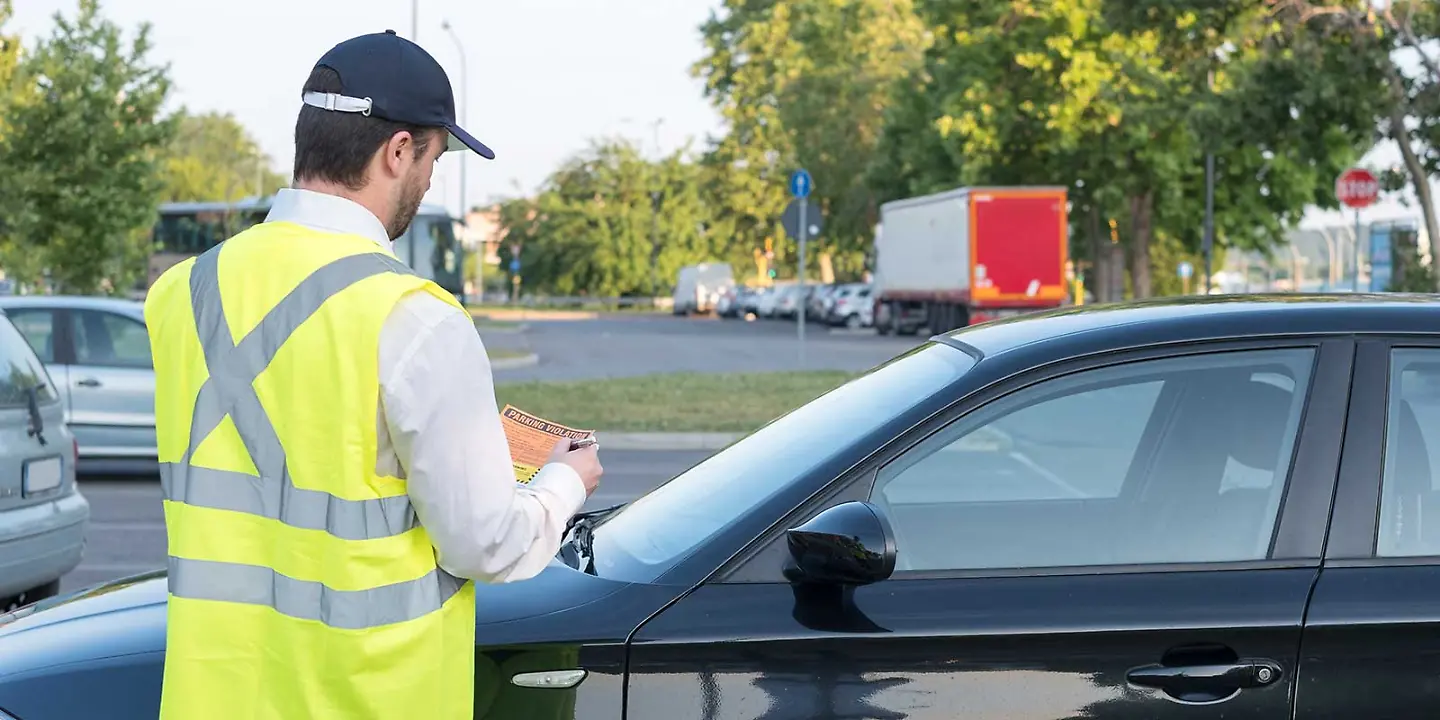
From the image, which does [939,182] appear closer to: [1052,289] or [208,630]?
[1052,289]

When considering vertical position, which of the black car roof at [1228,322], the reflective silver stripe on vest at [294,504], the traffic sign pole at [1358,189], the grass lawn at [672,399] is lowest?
the grass lawn at [672,399]

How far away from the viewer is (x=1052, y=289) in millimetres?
36562

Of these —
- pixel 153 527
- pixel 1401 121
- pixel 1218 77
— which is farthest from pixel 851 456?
pixel 1218 77

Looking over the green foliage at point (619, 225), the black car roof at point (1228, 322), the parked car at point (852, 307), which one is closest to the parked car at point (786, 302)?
the parked car at point (852, 307)

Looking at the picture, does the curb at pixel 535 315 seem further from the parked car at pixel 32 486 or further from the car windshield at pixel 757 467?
the car windshield at pixel 757 467

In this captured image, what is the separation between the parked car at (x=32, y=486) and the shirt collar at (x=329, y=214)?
480 cm

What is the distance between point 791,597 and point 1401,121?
22497 mm

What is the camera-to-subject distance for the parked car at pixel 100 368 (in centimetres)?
1238

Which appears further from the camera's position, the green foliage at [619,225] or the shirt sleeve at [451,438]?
the green foliage at [619,225]

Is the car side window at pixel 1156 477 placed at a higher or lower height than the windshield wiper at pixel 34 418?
higher

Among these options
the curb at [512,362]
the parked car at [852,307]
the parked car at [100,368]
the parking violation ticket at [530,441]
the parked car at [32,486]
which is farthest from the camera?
the parked car at [852,307]

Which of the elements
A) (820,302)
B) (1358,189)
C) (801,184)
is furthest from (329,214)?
(820,302)

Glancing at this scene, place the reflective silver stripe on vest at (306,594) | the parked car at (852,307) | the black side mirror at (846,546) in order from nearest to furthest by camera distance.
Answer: the reflective silver stripe on vest at (306,594) < the black side mirror at (846,546) < the parked car at (852,307)

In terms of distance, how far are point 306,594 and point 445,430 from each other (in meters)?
0.29
